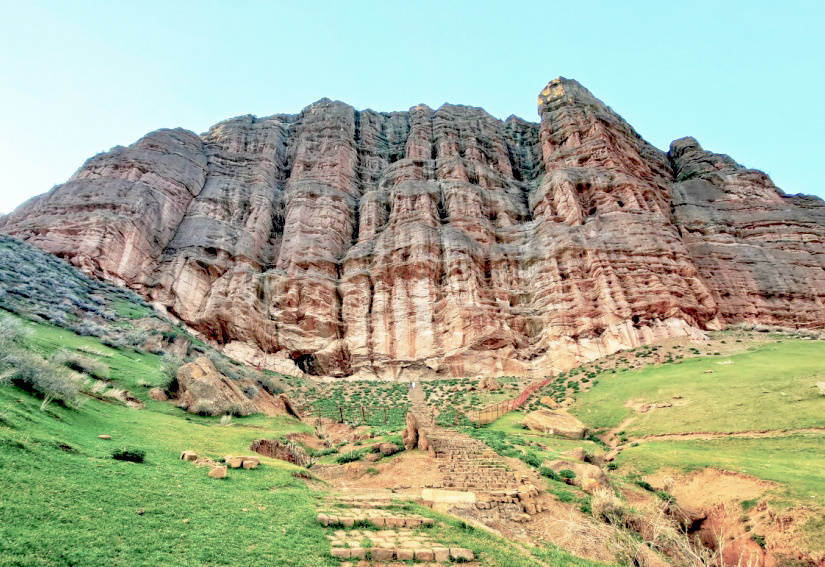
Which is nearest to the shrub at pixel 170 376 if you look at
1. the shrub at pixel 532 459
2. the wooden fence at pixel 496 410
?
the shrub at pixel 532 459

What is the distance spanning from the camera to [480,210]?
55.1m

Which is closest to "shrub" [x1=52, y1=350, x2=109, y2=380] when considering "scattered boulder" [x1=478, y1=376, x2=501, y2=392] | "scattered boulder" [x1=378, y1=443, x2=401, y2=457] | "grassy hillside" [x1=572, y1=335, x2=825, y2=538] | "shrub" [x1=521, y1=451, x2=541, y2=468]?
"scattered boulder" [x1=378, y1=443, x2=401, y2=457]

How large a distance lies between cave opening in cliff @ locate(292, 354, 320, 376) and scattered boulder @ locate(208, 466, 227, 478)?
35092mm

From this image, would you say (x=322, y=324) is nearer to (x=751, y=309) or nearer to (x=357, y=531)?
(x=357, y=531)

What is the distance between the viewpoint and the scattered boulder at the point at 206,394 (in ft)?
57.9

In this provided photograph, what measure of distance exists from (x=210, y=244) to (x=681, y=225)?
58995 mm

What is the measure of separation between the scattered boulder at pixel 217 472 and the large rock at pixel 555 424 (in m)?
17.2

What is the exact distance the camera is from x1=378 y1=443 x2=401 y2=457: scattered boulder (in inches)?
620

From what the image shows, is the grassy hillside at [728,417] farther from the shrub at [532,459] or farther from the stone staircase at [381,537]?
the stone staircase at [381,537]

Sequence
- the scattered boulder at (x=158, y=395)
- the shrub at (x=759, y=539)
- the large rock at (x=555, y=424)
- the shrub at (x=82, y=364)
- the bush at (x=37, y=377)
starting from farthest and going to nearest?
the large rock at (x=555, y=424)
the scattered boulder at (x=158, y=395)
the shrub at (x=82, y=364)
the bush at (x=37, y=377)
the shrub at (x=759, y=539)

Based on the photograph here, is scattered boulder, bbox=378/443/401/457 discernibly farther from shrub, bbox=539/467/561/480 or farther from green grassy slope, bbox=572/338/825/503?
green grassy slope, bbox=572/338/825/503

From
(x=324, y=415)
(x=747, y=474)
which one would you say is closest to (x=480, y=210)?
(x=324, y=415)

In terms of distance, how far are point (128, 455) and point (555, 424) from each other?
19.5m

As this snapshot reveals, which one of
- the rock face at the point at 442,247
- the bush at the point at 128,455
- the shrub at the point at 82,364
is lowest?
the bush at the point at 128,455
